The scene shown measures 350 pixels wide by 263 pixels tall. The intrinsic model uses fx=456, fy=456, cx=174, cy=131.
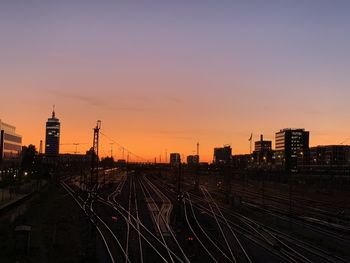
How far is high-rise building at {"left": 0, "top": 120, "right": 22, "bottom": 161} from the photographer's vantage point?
465 feet

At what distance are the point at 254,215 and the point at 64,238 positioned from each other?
22674 mm

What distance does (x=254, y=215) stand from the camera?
161 ft

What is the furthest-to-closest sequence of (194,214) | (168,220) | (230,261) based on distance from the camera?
1. (194,214)
2. (168,220)
3. (230,261)

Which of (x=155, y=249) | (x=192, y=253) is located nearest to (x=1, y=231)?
(x=155, y=249)

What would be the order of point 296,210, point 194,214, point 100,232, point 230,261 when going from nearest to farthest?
point 230,261 → point 100,232 → point 194,214 → point 296,210

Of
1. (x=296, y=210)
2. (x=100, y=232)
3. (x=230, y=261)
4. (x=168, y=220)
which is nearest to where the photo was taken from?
(x=230, y=261)

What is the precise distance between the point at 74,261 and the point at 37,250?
350 centimetres

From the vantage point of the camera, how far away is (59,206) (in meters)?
57.3

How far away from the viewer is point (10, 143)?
153 m

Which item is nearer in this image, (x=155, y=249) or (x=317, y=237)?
(x=155, y=249)

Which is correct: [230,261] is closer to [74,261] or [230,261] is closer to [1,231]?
[74,261]

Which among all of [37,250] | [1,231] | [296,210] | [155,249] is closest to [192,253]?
[155,249]

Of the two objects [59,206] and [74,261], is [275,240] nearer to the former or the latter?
[74,261]

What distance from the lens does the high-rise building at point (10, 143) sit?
142 m
